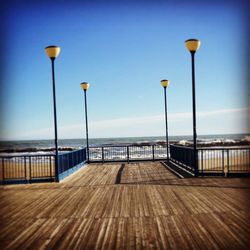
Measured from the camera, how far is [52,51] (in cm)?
1037

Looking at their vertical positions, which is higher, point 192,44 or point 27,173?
point 192,44

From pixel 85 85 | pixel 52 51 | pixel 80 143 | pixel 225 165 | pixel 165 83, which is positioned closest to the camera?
pixel 52 51

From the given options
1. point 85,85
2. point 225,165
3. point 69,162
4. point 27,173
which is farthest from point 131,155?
point 69,162

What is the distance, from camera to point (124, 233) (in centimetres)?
467

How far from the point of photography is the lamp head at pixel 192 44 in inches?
411

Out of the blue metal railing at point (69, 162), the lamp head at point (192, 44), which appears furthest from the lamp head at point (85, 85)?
the lamp head at point (192, 44)

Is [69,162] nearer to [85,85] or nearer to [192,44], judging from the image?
[85,85]

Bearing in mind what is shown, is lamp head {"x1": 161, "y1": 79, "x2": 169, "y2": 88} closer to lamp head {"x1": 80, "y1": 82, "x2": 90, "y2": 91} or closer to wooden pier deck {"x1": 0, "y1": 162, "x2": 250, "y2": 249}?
lamp head {"x1": 80, "y1": 82, "x2": 90, "y2": 91}

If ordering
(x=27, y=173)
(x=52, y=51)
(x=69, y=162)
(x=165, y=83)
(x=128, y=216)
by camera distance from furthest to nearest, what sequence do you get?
(x=165, y=83)
(x=27, y=173)
(x=69, y=162)
(x=52, y=51)
(x=128, y=216)

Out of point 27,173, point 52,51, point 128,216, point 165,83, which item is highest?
point 52,51

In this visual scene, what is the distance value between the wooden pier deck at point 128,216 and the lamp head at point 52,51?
15.8 feet

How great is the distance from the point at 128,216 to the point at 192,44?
734 centimetres

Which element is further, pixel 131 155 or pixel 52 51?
pixel 131 155

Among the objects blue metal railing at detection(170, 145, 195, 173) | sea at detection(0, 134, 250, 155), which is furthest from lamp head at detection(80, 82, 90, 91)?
sea at detection(0, 134, 250, 155)
